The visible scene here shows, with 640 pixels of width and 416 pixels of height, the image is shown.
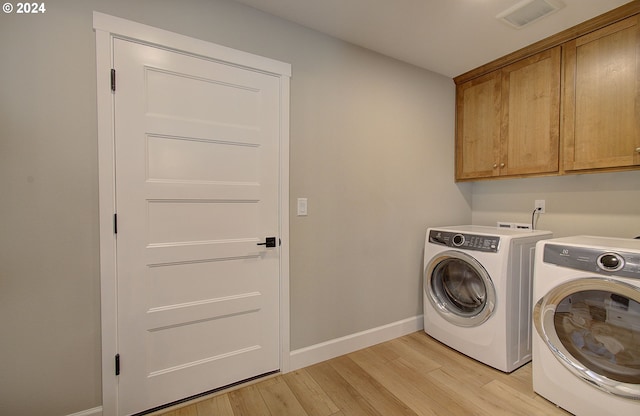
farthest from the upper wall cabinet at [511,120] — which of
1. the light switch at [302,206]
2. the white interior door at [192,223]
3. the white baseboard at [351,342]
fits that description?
the white interior door at [192,223]

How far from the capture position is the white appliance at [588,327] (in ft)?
4.14

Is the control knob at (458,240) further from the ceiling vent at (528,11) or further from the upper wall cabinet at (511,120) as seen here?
the ceiling vent at (528,11)

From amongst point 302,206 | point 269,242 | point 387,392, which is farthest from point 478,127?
point 387,392

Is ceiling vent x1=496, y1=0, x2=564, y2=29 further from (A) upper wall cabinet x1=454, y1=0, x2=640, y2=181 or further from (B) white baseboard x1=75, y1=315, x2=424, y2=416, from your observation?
(B) white baseboard x1=75, y1=315, x2=424, y2=416

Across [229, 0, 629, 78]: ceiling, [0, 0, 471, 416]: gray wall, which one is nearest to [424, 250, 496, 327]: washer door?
[0, 0, 471, 416]: gray wall

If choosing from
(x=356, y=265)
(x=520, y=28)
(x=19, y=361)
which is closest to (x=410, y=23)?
(x=520, y=28)

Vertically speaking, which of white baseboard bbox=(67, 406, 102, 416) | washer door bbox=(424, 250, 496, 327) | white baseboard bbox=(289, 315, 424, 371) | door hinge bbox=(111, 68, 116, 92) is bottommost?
white baseboard bbox=(289, 315, 424, 371)

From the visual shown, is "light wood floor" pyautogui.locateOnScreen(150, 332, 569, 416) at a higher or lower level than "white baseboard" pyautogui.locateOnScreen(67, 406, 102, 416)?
lower

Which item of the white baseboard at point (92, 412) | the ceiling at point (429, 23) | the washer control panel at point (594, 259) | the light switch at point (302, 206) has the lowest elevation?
the white baseboard at point (92, 412)

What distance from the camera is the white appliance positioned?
1.26 meters

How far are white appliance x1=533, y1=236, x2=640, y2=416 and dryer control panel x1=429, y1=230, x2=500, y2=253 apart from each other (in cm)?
27

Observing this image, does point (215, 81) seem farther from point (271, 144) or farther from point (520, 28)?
point (520, 28)

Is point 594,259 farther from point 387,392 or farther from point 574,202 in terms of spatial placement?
point 387,392

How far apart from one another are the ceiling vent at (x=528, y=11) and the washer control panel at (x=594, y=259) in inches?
58.4
